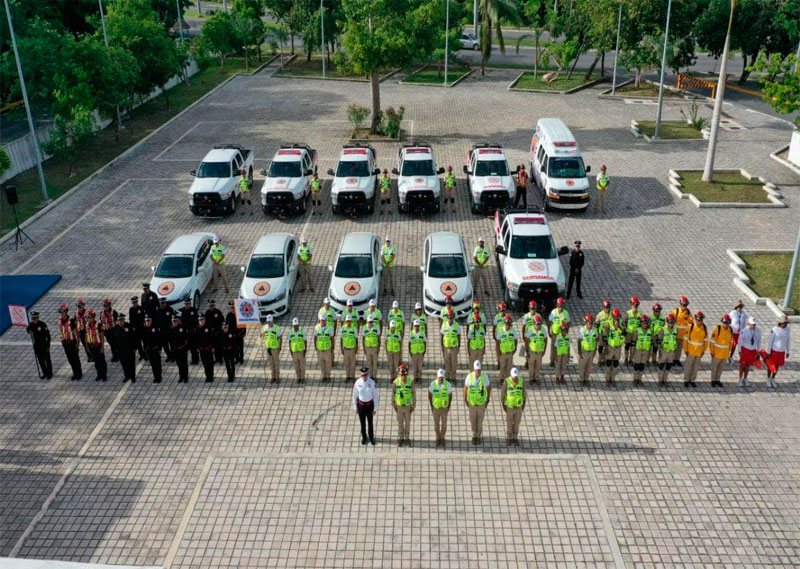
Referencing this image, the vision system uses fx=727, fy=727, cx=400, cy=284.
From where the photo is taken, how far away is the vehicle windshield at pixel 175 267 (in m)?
19.5

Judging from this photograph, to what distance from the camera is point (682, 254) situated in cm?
2258

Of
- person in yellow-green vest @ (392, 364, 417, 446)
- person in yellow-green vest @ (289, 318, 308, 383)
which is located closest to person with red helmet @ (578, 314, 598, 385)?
person in yellow-green vest @ (392, 364, 417, 446)

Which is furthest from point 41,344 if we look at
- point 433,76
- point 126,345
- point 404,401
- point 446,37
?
point 433,76

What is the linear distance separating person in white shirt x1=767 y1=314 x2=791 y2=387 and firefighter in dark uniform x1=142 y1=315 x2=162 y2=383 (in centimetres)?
1349

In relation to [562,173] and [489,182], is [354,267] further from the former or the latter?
[562,173]

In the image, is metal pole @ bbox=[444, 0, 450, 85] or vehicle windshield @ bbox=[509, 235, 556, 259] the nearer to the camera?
vehicle windshield @ bbox=[509, 235, 556, 259]

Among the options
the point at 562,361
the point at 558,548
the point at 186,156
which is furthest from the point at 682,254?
the point at 186,156

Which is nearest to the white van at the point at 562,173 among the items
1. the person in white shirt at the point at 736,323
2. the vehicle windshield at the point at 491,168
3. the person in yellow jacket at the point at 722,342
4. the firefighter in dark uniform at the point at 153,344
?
the vehicle windshield at the point at 491,168

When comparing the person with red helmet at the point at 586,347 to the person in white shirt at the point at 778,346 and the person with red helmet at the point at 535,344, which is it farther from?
the person in white shirt at the point at 778,346

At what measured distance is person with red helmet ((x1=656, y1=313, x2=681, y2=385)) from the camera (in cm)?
1552

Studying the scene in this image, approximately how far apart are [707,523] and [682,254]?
39.5ft

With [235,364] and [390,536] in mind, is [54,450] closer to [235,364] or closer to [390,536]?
[235,364]

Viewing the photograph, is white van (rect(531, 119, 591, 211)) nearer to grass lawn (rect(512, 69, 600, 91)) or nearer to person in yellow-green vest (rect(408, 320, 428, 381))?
person in yellow-green vest (rect(408, 320, 428, 381))

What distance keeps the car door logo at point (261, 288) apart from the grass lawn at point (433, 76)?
31.1 metres
